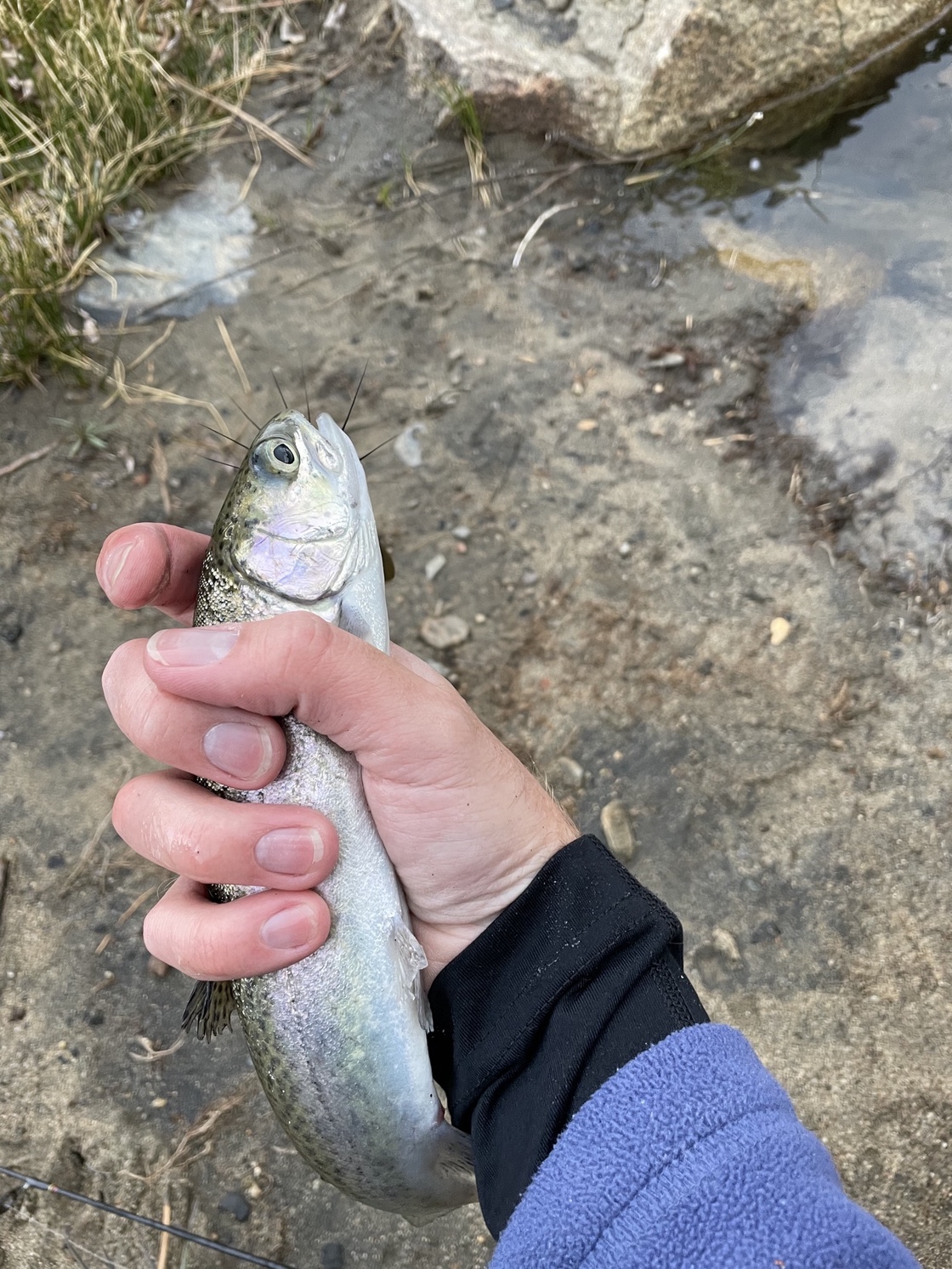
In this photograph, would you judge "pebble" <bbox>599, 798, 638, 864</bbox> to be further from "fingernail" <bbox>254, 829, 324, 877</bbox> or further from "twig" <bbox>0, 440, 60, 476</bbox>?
"twig" <bbox>0, 440, 60, 476</bbox>

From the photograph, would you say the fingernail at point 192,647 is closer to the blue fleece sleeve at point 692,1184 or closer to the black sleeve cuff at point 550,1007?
the black sleeve cuff at point 550,1007

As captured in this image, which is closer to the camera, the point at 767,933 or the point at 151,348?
the point at 767,933

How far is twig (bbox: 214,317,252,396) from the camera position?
12.5ft

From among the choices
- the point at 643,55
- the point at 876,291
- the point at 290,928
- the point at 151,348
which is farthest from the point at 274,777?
the point at 643,55

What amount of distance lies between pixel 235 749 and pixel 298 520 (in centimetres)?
60

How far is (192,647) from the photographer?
5.94 ft

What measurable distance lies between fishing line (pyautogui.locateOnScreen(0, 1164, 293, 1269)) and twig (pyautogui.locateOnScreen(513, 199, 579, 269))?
4.05 meters

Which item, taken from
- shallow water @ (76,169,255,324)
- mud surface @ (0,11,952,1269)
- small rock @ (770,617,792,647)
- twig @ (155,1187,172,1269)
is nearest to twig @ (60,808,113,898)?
mud surface @ (0,11,952,1269)

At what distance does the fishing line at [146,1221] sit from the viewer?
2.44 metres

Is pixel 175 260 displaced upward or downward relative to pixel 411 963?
upward

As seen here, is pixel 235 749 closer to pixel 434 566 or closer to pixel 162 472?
pixel 434 566

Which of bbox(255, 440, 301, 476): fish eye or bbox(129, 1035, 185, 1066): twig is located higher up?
bbox(255, 440, 301, 476): fish eye

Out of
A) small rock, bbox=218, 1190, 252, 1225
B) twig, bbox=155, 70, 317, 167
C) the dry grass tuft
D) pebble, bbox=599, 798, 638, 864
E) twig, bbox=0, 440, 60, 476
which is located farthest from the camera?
twig, bbox=155, 70, 317, 167

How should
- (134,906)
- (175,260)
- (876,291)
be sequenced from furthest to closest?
1. (175,260)
2. (876,291)
3. (134,906)
